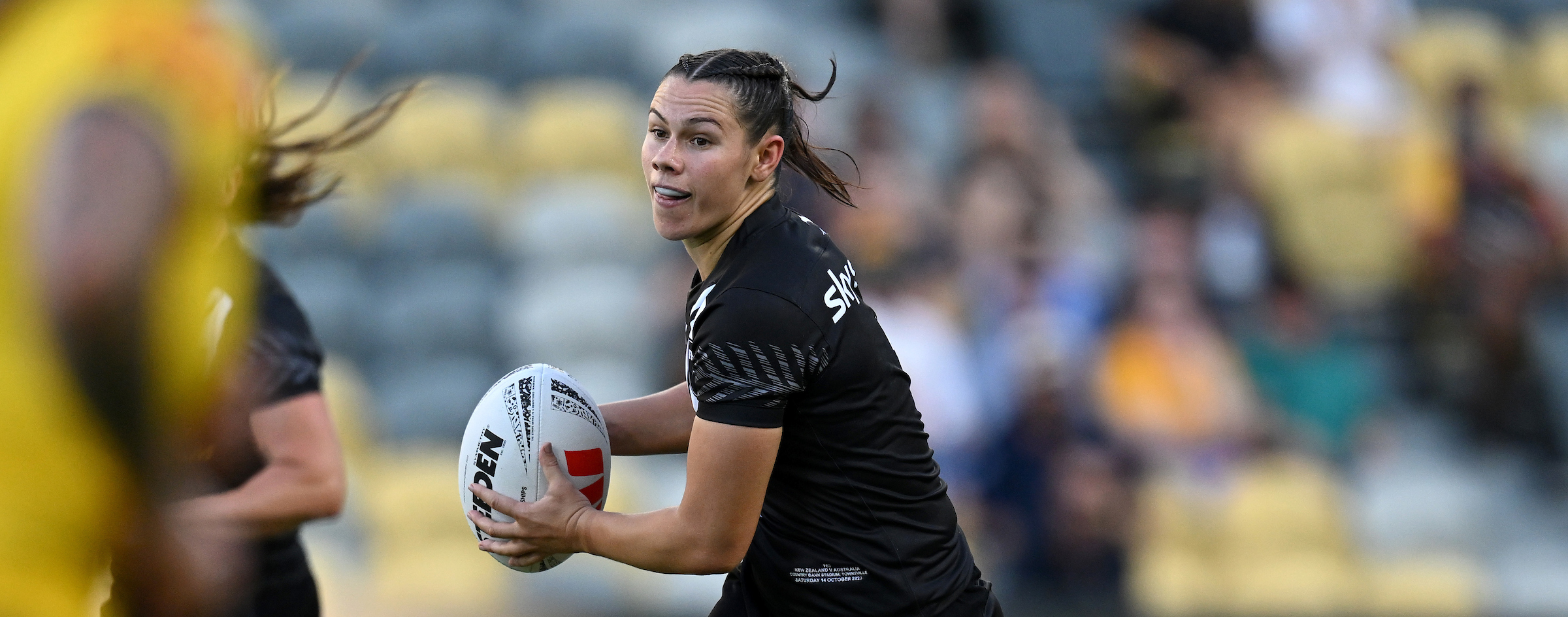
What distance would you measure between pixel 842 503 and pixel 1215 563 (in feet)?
16.3

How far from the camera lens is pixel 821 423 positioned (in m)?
2.96

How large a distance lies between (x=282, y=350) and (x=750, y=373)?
4.09 ft

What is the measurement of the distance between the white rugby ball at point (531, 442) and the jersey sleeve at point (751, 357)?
46 centimetres

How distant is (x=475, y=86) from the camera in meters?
9.09

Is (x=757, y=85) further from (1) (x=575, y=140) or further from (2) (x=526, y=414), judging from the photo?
(1) (x=575, y=140)

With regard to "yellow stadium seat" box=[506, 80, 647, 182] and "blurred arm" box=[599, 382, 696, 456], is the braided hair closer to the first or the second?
"blurred arm" box=[599, 382, 696, 456]

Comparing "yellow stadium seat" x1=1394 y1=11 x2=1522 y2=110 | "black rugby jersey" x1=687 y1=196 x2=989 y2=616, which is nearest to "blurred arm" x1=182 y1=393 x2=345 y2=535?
"black rugby jersey" x1=687 y1=196 x2=989 y2=616

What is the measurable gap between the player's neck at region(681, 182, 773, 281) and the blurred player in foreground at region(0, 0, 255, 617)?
1402 mm

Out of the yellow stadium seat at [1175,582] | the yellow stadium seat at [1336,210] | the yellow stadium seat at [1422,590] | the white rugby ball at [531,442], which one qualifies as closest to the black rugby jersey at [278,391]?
the white rugby ball at [531,442]

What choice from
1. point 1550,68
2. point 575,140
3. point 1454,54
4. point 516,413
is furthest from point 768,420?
point 1550,68

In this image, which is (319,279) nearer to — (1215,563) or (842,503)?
(1215,563)

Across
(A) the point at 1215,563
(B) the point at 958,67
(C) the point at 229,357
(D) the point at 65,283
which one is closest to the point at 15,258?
(D) the point at 65,283

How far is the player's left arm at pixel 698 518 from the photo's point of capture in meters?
2.80

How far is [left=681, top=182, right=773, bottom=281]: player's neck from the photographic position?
9.93 feet
